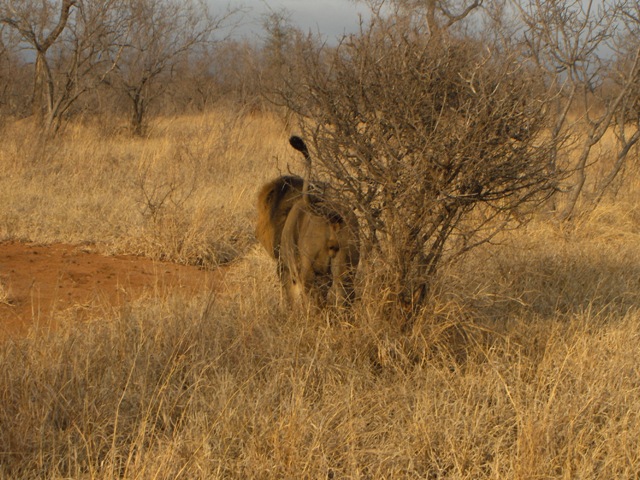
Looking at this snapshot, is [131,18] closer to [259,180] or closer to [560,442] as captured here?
[259,180]

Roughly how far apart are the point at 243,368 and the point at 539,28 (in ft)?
20.4

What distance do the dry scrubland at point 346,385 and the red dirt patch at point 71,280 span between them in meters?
0.40

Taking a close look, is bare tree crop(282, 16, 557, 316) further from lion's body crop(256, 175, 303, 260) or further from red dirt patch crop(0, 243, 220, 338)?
red dirt patch crop(0, 243, 220, 338)

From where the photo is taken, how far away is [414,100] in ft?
12.3

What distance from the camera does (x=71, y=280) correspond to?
18.7 feet

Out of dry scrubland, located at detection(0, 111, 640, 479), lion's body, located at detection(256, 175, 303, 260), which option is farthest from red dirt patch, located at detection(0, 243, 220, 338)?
lion's body, located at detection(256, 175, 303, 260)

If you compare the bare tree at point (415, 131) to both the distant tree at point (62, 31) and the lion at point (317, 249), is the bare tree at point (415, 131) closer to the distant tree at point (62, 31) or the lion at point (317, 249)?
the lion at point (317, 249)

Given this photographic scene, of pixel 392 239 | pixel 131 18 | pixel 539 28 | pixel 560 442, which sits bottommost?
pixel 560 442

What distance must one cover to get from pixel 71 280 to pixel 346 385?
10.6ft


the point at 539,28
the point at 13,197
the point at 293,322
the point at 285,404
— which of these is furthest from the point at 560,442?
the point at 13,197

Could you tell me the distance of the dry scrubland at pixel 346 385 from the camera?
Answer: 2.81 m

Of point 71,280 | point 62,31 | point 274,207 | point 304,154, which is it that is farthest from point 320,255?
point 62,31

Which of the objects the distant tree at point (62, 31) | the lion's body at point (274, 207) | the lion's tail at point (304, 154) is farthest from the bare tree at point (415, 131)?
the distant tree at point (62, 31)

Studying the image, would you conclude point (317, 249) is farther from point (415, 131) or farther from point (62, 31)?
point (62, 31)
